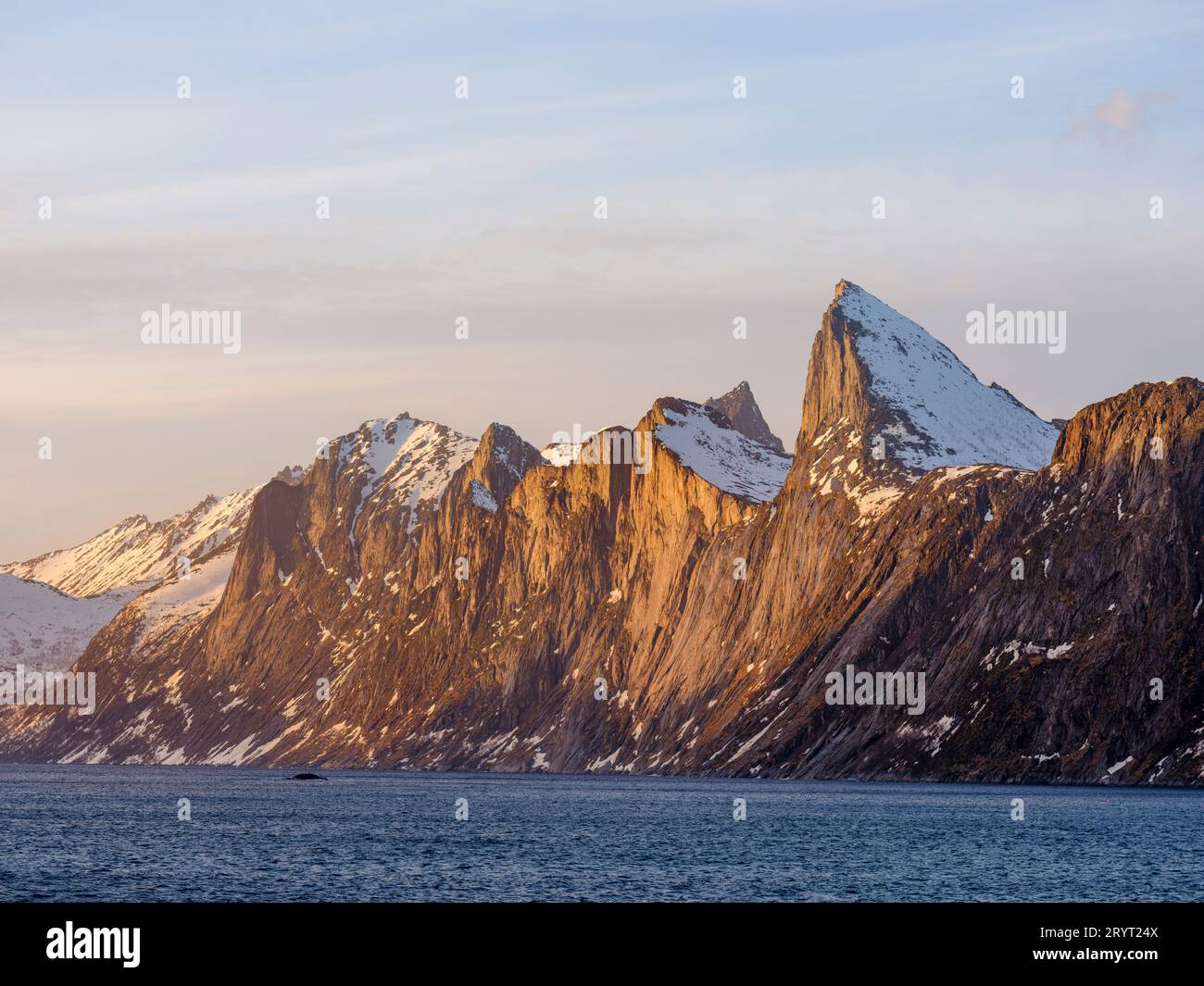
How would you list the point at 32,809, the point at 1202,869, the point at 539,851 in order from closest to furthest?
the point at 1202,869, the point at 539,851, the point at 32,809

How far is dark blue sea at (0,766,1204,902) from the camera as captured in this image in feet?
322

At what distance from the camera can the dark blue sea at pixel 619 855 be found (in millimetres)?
98188

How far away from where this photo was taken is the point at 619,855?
4754 inches

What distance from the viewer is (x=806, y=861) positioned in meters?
117
